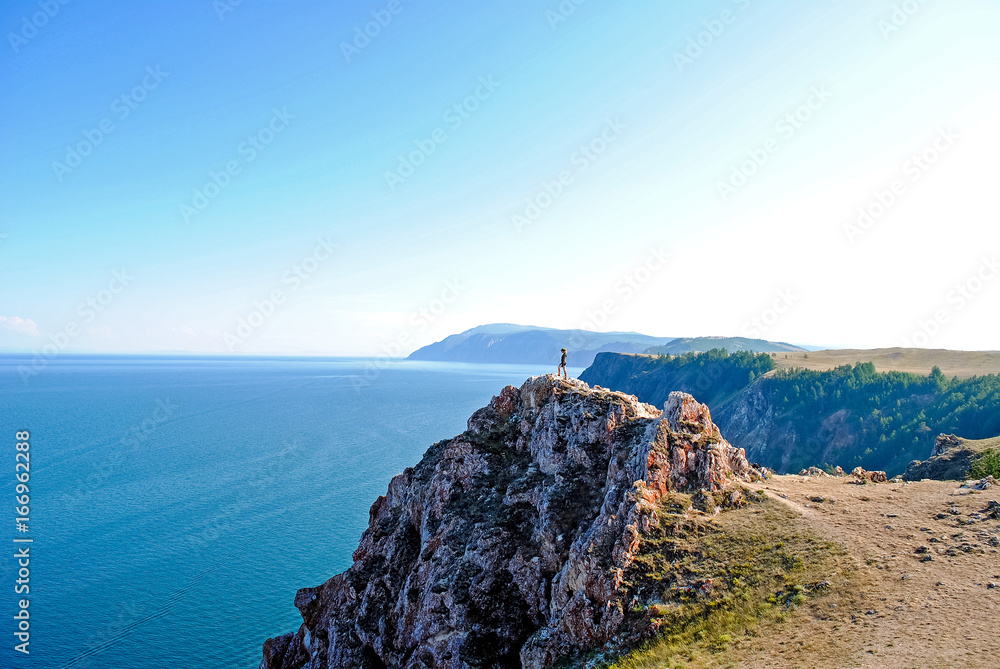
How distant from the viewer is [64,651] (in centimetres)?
4716

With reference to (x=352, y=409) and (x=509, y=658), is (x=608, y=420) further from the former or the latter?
(x=352, y=409)

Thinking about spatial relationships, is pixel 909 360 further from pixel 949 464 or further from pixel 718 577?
pixel 718 577

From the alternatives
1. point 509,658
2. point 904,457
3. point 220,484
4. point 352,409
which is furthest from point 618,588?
point 352,409

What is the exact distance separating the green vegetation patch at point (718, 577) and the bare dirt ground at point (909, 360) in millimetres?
138042

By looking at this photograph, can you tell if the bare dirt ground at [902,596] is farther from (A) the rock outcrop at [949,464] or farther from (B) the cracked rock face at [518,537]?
(A) the rock outcrop at [949,464]

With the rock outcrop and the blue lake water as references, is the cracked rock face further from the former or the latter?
the rock outcrop

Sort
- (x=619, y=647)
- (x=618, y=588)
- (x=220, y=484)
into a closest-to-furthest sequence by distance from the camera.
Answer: (x=619, y=647)
(x=618, y=588)
(x=220, y=484)

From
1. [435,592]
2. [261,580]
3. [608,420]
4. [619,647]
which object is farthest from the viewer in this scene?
[261,580]

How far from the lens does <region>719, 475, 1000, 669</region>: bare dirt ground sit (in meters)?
16.1

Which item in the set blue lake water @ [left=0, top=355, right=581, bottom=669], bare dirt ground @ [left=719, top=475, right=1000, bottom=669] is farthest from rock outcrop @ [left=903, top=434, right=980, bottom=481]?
blue lake water @ [left=0, top=355, right=581, bottom=669]

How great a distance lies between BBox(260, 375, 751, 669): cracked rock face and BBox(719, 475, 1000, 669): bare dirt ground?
5801 mm

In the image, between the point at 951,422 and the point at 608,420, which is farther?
the point at 951,422

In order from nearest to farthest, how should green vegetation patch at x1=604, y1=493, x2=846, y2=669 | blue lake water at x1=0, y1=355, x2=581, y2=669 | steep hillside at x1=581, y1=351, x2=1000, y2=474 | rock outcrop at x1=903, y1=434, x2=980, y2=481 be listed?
1. green vegetation patch at x1=604, y1=493, x2=846, y2=669
2. rock outcrop at x1=903, y1=434, x2=980, y2=481
3. blue lake water at x1=0, y1=355, x2=581, y2=669
4. steep hillside at x1=581, y1=351, x2=1000, y2=474

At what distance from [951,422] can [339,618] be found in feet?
402
